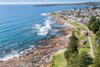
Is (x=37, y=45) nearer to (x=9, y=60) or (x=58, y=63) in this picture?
(x=9, y=60)

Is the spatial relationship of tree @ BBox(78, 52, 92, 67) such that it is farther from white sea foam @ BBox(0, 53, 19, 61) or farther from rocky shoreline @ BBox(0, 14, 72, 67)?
white sea foam @ BBox(0, 53, 19, 61)

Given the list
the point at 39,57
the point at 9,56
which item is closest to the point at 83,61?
the point at 39,57

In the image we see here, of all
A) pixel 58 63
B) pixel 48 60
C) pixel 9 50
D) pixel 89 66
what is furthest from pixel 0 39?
pixel 89 66

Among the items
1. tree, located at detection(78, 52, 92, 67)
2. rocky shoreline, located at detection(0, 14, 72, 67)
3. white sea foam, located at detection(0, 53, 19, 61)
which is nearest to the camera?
tree, located at detection(78, 52, 92, 67)

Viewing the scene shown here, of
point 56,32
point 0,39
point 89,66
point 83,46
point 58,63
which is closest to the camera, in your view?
point 89,66

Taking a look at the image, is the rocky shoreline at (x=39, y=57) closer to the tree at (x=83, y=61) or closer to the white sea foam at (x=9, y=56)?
the white sea foam at (x=9, y=56)

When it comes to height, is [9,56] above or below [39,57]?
below

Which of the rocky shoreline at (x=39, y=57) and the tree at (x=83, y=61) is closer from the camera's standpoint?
the tree at (x=83, y=61)

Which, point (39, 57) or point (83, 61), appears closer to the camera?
point (83, 61)

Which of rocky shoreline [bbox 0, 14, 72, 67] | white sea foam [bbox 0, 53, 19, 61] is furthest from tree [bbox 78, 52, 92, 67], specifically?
white sea foam [bbox 0, 53, 19, 61]

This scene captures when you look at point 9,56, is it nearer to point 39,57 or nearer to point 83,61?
point 39,57

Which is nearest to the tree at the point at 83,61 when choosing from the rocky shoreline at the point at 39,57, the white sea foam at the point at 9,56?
the rocky shoreline at the point at 39,57
